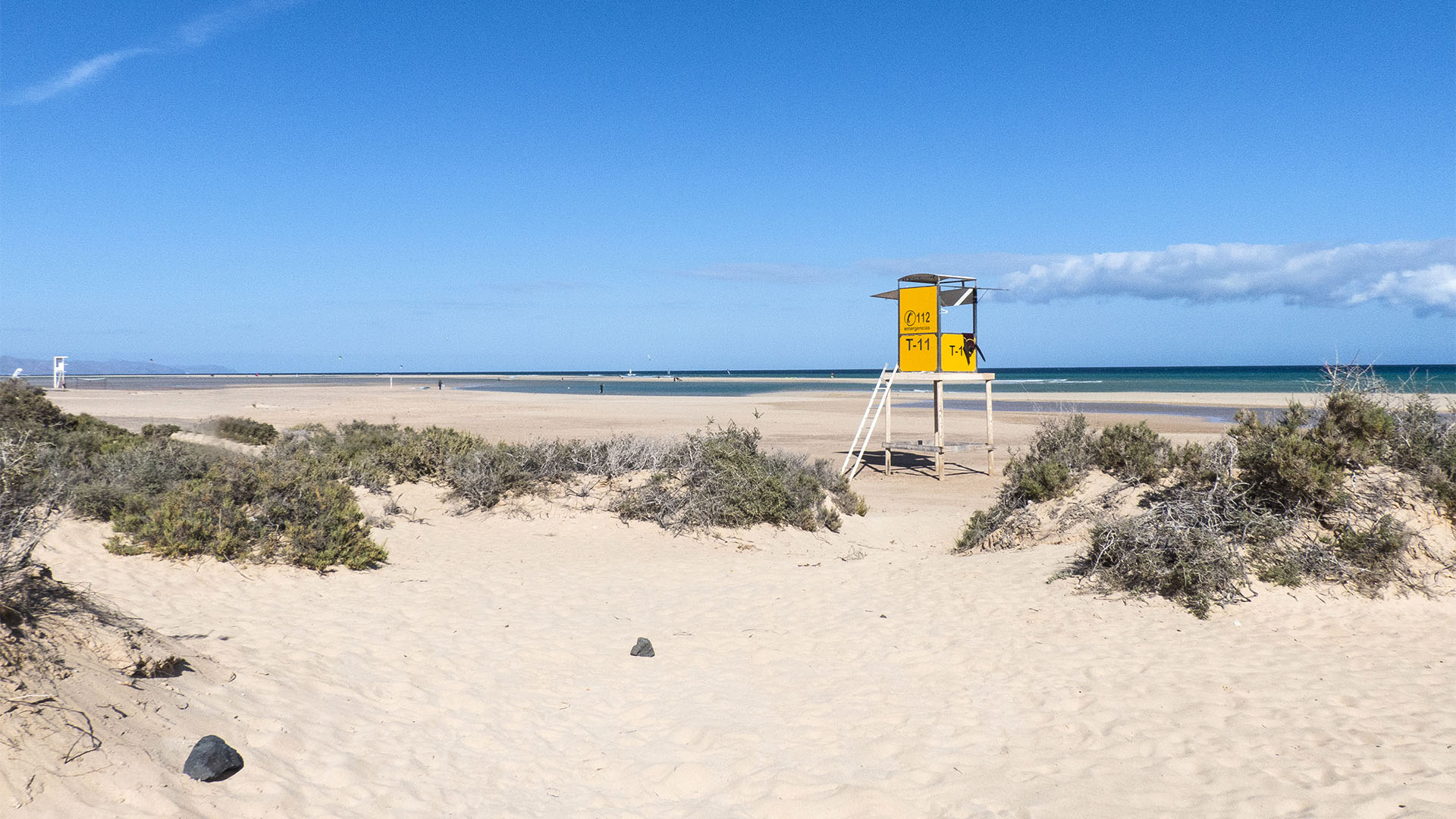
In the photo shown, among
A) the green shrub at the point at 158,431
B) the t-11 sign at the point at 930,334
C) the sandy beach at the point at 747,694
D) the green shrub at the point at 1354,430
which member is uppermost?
A: the t-11 sign at the point at 930,334

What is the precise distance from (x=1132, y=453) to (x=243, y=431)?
1728 cm

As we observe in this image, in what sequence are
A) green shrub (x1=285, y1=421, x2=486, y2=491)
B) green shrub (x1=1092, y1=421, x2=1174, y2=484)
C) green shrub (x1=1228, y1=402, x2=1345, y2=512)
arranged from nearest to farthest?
1. green shrub (x1=1228, y1=402, x2=1345, y2=512)
2. green shrub (x1=1092, y1=421, x2=1174, y2=484)
3. green shrub (x1=285, y1=421, x2=486, y2=491)

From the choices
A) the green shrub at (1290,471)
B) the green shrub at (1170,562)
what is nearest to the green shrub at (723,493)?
the green shrub at (1170,562)

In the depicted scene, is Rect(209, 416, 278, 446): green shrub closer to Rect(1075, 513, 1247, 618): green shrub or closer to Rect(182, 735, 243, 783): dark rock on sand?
Rect(182, 735, 243, 783): dark rock on sand

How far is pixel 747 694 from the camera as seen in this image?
584 centimetres

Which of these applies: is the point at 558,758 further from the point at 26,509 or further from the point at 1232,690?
the point at 1232,690

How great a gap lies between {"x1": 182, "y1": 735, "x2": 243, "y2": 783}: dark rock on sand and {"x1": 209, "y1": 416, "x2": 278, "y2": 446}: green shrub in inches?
601

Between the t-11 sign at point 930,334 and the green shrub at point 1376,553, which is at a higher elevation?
the t-11 sign at point 930,334

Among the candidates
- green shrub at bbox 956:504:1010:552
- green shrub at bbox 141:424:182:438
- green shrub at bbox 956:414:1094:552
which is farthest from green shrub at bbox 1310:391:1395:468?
green shrub at bbox 141:424:182:438

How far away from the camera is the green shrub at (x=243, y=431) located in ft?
56.5

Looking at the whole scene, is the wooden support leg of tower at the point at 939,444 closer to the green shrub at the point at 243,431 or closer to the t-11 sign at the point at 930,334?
the t-11 sign at the point at 930,334

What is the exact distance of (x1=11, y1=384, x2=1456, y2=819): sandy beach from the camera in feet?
13.4

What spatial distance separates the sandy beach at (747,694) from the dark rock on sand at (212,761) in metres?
0.06

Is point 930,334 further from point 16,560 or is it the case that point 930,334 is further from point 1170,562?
point 16,560
